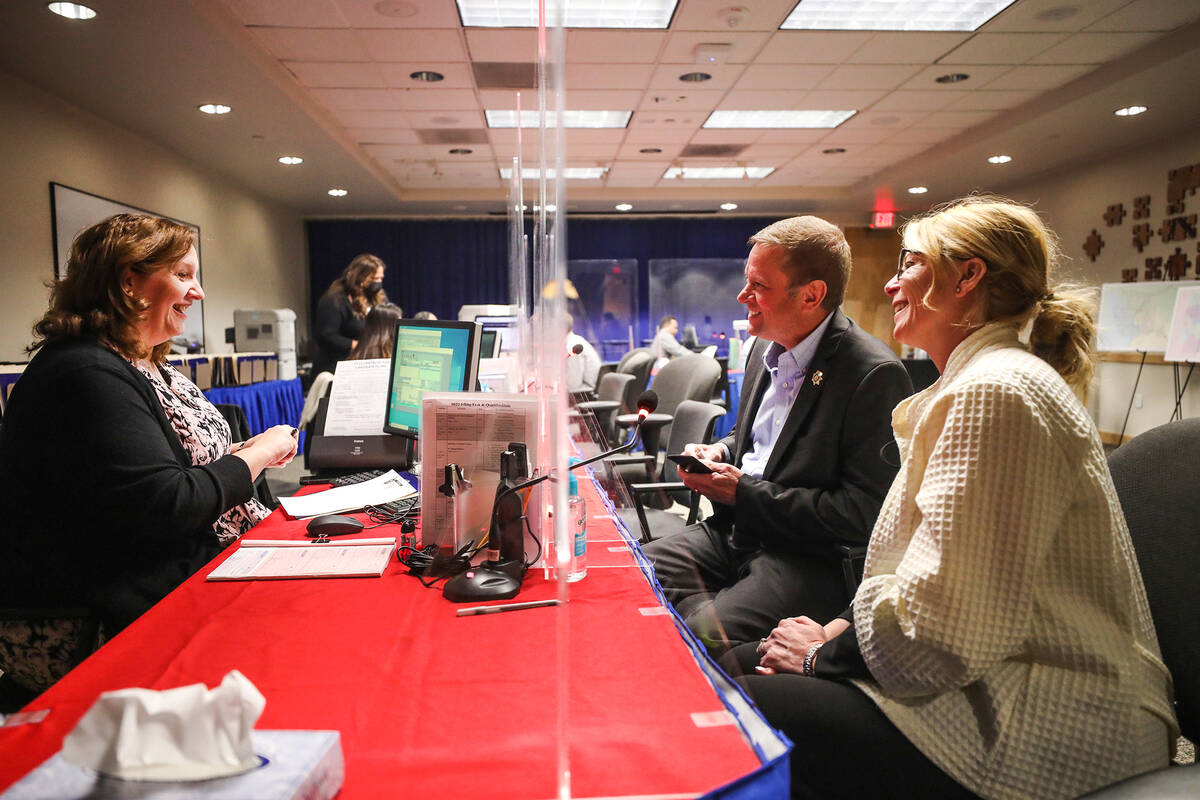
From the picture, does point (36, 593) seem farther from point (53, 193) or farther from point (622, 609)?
point (53, 193)

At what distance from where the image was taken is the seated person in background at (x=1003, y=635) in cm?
92

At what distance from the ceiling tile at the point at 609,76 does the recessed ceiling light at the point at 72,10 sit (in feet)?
8.61

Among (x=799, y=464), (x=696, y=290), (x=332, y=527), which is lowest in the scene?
(x=332, y=527)

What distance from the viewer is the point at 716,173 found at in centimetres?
862

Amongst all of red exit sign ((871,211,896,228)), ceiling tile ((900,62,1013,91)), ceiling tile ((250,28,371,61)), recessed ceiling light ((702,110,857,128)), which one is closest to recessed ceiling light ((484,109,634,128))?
recessed ceiling light ((702,110,857,128))

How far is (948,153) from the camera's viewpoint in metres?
7.09

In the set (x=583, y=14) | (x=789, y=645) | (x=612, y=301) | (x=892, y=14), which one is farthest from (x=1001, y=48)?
(x=612, y=301)

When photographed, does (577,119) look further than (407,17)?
Yes

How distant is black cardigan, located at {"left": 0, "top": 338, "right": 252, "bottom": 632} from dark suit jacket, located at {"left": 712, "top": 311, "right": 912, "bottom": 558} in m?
1.17

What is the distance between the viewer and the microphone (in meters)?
1.16

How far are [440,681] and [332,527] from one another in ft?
2.49

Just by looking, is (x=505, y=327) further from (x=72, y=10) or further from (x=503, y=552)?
(x=503, y=552)

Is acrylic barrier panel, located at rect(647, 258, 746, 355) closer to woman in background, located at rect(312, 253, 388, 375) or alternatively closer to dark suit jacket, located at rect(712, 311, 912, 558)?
woman in background, located at rect(312, 253, 388, 375)

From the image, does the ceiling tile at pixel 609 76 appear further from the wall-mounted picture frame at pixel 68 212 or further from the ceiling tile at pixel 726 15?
the wall-mounted picture frame at pixel 68 212
